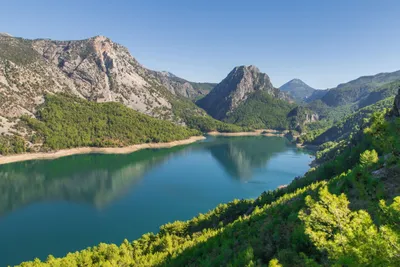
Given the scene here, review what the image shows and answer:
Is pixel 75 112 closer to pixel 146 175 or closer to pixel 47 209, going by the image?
pixel 146 175

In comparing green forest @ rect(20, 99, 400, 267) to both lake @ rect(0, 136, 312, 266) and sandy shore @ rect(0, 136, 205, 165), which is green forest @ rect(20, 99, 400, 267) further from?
sandy shore @ rect(0, 136, 205, 165)

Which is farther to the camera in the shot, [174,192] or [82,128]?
[82,128]

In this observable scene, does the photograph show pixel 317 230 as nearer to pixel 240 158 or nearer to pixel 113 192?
pixel 113 192

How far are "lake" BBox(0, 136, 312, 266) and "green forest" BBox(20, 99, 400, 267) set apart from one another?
64.6 feet

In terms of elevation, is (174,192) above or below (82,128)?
below

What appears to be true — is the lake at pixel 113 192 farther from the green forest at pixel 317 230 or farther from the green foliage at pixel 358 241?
the green foliage at pixel 358 241

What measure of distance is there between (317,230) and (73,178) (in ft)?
342

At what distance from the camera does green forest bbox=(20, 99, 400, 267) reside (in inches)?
353

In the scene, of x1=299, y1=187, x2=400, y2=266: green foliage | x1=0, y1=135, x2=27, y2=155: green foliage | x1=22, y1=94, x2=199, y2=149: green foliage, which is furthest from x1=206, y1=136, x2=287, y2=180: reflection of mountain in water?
x1=0, y1=135, x2=27, y2=155: green foliage

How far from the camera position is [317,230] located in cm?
1187

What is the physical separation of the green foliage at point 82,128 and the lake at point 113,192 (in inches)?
756

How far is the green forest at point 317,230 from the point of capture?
8.97m

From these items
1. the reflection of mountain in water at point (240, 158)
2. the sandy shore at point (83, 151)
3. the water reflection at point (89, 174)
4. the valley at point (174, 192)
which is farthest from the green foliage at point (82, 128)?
the reflection of mountain in water at point (240, 158)

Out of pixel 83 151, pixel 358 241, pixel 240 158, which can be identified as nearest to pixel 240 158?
pixel 240 158
